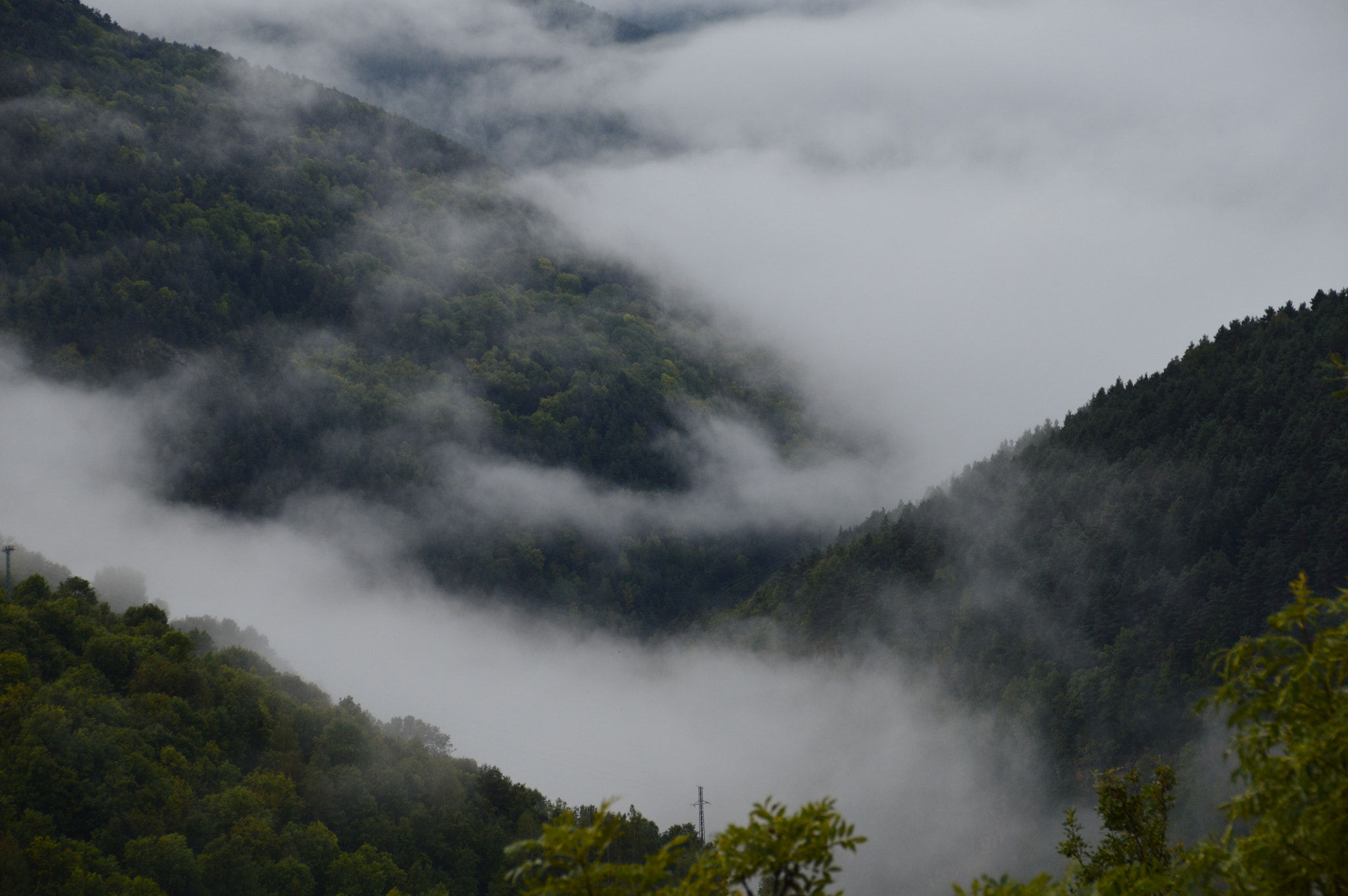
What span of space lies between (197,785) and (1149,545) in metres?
142

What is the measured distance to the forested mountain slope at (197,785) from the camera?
260 ft

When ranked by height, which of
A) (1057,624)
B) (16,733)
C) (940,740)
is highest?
(1057,624)

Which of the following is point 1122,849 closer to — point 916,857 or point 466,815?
point 466,815

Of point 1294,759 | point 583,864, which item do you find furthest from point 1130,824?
point 583,864

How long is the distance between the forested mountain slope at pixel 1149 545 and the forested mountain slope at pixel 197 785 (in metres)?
72.3

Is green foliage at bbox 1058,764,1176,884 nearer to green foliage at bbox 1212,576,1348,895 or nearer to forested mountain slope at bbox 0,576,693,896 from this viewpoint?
green foliage at bbox 1212,576,1348,895

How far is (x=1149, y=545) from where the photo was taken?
16275cm

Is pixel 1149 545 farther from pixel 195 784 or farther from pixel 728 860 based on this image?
pixel 728 860

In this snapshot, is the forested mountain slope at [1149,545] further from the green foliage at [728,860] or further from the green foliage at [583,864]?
the green foliage at [583,864]

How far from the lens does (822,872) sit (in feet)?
41.9

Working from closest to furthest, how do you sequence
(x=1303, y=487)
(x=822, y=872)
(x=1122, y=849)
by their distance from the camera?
1. (x=822, y=872)
2. (x=1122, y=849)
3. (x=1303, y=487)

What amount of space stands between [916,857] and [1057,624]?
44.0 metres

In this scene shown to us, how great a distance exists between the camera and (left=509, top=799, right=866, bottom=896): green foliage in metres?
11.8

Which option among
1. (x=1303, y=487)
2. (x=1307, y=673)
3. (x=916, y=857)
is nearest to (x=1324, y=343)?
(x=1303, y=487)
